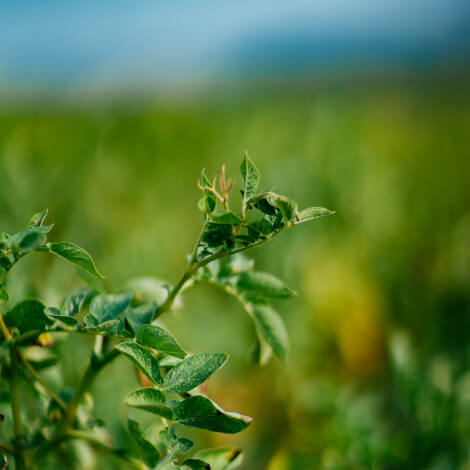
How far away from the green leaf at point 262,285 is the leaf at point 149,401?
125mm

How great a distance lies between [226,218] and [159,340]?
0.09m

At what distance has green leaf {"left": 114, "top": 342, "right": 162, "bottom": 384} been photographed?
11.7 inches

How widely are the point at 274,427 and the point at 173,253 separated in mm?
639

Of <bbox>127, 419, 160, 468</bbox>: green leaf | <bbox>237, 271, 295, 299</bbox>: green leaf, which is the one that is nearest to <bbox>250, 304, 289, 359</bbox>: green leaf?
<bbox>237, 271, 295, 299</bbox>: green leaf

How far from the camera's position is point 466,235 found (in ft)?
5.46

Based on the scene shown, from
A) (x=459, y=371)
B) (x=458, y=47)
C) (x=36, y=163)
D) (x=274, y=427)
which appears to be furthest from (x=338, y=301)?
(x=458, y=47)

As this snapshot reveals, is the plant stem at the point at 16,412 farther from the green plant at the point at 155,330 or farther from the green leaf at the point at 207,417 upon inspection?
the green leaf at the point at 207,417

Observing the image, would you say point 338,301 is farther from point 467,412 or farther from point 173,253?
point 467,412

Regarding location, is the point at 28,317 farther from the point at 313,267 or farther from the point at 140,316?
the point at 313,267

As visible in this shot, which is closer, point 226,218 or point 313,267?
point 226,218

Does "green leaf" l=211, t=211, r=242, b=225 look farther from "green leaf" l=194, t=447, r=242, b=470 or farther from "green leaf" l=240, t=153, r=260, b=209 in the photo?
"green leaf" l=194, t=447, r=242, b=470

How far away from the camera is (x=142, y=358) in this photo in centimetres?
31

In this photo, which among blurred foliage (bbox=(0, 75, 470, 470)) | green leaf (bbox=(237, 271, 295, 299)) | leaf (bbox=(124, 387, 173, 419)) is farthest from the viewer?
blurred foliage (bbox=(0, 75, 470, 470))

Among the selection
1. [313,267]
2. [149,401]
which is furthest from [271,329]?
[313,267]
